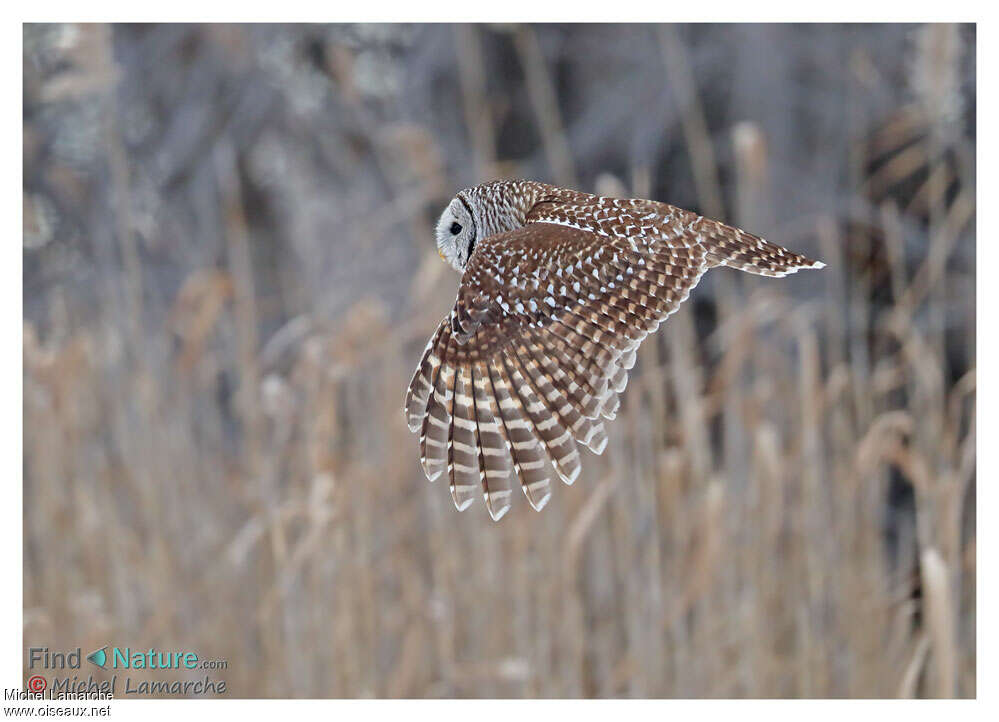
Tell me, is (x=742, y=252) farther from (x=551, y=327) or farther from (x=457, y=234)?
(x=457, y=234)

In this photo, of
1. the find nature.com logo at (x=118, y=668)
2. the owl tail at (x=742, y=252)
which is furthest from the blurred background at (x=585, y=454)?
the owl tail at (x=742, y=252)

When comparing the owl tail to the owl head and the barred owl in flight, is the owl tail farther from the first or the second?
the owl head

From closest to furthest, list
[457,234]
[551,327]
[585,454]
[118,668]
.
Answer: [551,327] < [457,234] < [585,454] < [118,668]

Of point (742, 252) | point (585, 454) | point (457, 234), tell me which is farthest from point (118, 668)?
point (742, 252)

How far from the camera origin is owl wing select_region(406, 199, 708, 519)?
54.6 inches

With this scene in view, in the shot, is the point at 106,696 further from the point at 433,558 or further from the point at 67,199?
the point at 67,199

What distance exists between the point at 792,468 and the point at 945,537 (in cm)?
28

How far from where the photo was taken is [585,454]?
1.94 m

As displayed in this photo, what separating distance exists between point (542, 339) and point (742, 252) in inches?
10.3

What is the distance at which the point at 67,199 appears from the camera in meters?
2.83

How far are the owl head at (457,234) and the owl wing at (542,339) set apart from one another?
90mm

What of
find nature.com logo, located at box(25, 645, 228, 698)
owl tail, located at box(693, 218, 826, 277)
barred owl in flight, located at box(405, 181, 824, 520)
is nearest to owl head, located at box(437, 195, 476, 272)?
barred owl in flight, located at box(405, 181, 824, 520)
